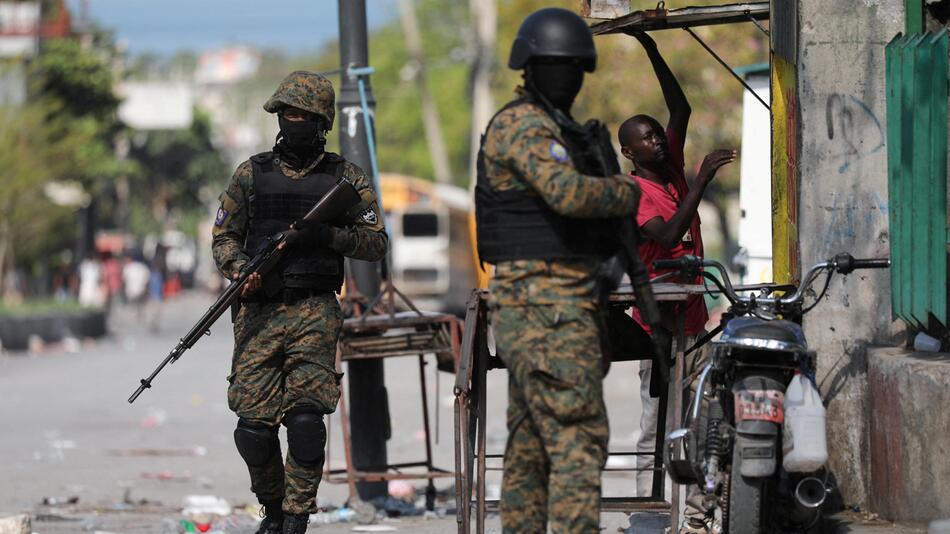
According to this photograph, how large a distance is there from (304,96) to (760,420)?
7.54ft

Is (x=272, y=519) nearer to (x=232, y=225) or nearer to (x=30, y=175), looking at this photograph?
(x=232, y=225)

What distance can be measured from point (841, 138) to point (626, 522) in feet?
7.20

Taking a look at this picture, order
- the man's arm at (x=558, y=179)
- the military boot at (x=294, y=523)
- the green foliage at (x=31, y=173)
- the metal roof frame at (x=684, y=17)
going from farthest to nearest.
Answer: the green foliage at (x=31, y=173) → the metal roof frame at (x=684, y=17) → the military boot at (x=294, y=523) → the man's arm at (x=558, y=179)

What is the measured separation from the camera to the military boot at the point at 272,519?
6.96 m

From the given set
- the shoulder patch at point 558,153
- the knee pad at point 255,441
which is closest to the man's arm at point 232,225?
the knee pad at point 255,441

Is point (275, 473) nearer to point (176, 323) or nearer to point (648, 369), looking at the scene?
point (648, 369)

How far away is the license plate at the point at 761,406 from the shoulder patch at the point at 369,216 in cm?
196

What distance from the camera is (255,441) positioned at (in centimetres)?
678

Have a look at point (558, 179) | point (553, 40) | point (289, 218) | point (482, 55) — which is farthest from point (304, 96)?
point (482, 55)

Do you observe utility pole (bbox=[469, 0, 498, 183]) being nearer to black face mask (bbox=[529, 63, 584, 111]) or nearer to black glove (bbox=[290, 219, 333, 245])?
black glove (bbox=[290, 219, 333, 245])

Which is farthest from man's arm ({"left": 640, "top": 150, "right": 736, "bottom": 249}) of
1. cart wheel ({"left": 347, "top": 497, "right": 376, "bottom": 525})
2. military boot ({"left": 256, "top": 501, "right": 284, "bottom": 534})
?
cart wheel ({"left": 347, "top": 497, "right": 376, "bottom": 525})

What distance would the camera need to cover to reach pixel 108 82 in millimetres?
50938

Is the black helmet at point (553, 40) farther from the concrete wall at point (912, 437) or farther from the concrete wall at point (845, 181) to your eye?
the concrete wall at point (845, 181)

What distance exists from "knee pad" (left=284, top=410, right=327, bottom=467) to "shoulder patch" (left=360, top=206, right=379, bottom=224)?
31.9 inches
